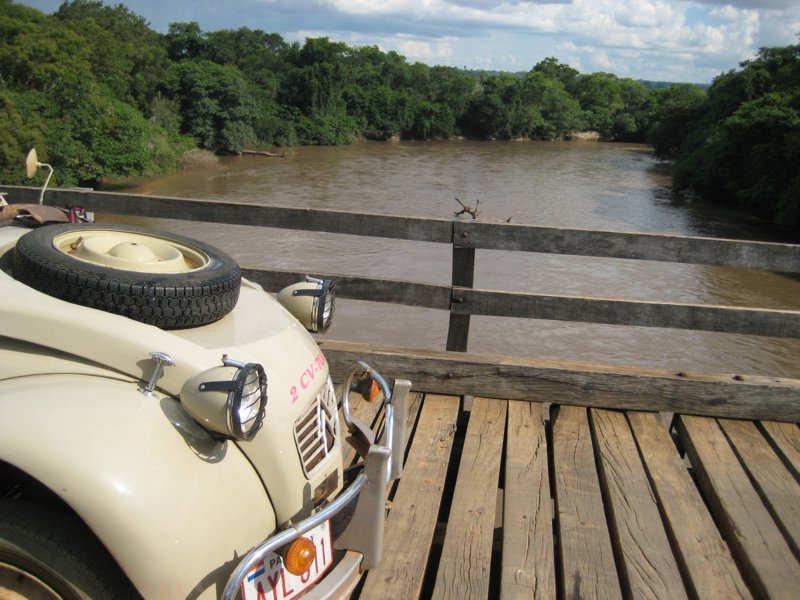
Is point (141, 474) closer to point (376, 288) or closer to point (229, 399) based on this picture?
point (229, 399)

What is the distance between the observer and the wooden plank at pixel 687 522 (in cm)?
281

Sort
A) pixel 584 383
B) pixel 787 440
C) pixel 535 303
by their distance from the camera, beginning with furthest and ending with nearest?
pixel 535 303 < pixel 584 383 < pixel 787 440

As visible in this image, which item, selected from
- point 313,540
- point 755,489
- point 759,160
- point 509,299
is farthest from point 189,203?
point 759,160

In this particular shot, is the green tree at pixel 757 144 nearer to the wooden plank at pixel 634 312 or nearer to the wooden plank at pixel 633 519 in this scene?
the wooden plank at pixel 634 312

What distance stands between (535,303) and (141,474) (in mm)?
3148

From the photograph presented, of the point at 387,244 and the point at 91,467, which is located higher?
the point at 91,467

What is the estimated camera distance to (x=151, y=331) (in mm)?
2266

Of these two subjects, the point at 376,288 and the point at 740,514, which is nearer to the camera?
the point at 740,514

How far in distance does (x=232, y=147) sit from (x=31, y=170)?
157ft

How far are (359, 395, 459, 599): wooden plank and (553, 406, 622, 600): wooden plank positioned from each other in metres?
0.52

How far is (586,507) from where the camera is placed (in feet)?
10.7

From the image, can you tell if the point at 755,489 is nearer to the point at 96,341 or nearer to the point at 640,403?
the point at 640,403

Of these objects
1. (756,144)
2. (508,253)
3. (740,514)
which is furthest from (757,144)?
(740,514)

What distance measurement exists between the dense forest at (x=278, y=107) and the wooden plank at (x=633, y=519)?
2728 centimetres
